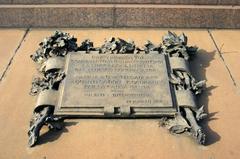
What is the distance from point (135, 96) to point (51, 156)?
1342 mm

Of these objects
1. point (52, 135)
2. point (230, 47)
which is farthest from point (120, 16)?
point (52, 135)

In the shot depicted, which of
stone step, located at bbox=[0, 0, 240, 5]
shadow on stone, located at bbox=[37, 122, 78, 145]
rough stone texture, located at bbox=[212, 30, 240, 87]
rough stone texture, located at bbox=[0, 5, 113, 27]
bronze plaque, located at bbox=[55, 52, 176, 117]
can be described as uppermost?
stone step, located at bbox=[0, 0, 240, 5]

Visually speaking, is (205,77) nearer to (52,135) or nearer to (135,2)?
(135,2)

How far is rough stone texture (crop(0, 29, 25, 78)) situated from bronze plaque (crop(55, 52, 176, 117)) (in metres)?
1.14

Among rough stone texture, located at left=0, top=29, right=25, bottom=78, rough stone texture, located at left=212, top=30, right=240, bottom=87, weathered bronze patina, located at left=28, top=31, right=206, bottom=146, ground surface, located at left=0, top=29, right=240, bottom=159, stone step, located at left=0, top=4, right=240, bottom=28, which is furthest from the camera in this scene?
stone step, located at left=0, top=4, right=240, bottom=28

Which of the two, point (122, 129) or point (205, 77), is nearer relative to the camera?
point (122, 129)

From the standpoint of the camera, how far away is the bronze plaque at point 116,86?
18.0 ft

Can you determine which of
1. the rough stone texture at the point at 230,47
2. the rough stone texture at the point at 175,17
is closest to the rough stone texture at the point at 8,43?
the rough stone texture at the point at 175,17

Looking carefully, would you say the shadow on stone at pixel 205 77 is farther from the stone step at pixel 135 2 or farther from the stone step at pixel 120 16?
the stone step at pixel 135 2

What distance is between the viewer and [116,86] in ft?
18.8

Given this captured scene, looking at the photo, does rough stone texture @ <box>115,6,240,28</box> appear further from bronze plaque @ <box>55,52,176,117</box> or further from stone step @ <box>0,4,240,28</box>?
bronze plaque @ <box>55,52,176,117</box>

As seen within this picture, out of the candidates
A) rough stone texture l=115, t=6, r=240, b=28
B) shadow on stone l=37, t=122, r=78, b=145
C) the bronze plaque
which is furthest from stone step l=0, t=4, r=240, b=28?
shadow on stone l=37, t=122, r=78, b=145

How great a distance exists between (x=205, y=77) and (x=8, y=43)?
3.31 metres

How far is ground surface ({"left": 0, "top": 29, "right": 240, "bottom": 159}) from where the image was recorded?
16.8ft
